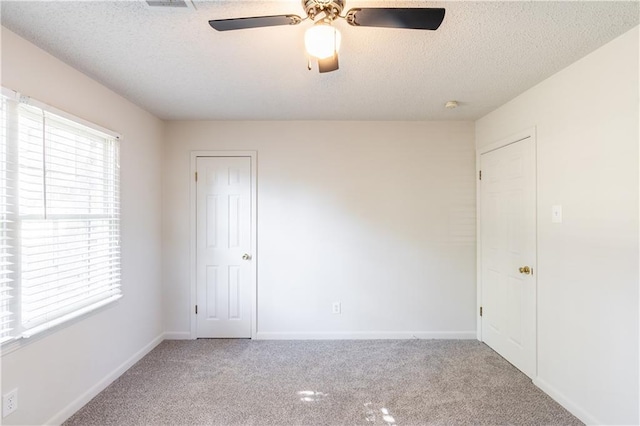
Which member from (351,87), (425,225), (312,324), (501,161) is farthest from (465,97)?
(312,324)

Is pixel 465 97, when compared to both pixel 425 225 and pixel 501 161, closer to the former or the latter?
pixel 501 161

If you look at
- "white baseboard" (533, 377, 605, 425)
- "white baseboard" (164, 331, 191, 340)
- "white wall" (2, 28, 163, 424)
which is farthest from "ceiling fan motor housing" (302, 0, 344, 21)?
"white baseboard" (164, 331, 191, 340)

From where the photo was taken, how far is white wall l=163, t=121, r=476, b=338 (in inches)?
128

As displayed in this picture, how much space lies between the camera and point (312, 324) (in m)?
3.25

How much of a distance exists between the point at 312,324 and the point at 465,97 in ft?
9.07

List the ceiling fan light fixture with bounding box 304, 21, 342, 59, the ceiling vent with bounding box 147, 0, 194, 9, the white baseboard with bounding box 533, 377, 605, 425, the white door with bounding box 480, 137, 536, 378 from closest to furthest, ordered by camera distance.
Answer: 1. the ceiling fan light fixture with bounding box 304, 21, 342, 59
2. the ceiling vent with bounding box 147, 0, 194, 9
3. the white baseboard with bounding box 533, 377, 605, 425
4. the white door with bounding box 480, 137, 536, 378

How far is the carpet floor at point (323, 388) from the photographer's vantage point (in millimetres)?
1993

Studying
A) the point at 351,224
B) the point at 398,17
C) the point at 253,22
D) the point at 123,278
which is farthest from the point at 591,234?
the point at 123,278

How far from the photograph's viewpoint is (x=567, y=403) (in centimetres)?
206

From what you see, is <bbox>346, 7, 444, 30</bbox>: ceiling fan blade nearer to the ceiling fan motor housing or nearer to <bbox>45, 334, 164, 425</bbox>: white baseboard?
the ceiling fan motor housing

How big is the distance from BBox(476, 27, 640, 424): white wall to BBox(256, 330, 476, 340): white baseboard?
0.95 metres

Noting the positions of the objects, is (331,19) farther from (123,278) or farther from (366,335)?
(366,335)

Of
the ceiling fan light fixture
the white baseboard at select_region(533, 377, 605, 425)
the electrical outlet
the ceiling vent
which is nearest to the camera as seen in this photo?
the ceiling fan light fixture

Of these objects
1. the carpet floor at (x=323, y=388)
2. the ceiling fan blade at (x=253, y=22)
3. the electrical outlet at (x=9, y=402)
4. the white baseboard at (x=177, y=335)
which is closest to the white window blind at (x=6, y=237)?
the electrical outlet at (x=9, y=402)
